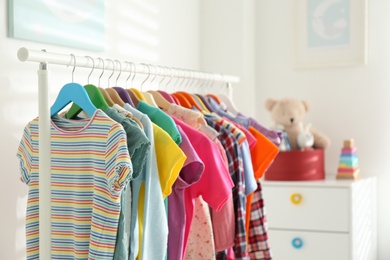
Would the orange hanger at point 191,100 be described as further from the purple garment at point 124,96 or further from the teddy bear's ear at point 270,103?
the teddy bear's ear at point 270,103

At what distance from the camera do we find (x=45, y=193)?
1257 mm

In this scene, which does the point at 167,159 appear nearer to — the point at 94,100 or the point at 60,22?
the point at 94,100

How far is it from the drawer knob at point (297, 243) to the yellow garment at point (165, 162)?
1.38m

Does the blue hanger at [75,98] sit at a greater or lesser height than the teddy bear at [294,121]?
greater

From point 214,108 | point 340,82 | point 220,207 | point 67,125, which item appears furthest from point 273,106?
point 67,125

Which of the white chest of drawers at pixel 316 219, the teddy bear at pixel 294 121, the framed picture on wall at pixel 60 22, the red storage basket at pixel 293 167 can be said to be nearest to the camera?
the framed picture on wall at pixel 60 22

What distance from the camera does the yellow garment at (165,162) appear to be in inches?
52.9

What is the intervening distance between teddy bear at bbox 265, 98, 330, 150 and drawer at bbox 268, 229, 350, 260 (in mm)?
483

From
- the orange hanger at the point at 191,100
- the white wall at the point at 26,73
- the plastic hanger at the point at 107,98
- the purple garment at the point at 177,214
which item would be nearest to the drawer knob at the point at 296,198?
the white wall at the point at 26,73

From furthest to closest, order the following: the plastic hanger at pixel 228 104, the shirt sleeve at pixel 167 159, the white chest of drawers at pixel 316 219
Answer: the white chest of drawers at pixel 316 219
the plastic hanger at pixel 228 104
the shirt sleeve at pixel 167 159

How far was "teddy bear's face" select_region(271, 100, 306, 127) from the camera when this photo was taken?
2.87 m

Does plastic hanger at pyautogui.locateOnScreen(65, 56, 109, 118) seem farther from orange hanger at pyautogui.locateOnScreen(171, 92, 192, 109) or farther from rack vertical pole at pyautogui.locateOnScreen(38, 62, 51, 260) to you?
orange hanger at pyautogui.locateOnScreen(171, 92, 192, 109)

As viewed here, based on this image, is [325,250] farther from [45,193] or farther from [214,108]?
[45,193]

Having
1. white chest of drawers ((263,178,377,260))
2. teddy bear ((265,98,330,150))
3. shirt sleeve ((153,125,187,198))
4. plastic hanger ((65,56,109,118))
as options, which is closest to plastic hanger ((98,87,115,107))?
plastic hanger ((65,56,109,118))
